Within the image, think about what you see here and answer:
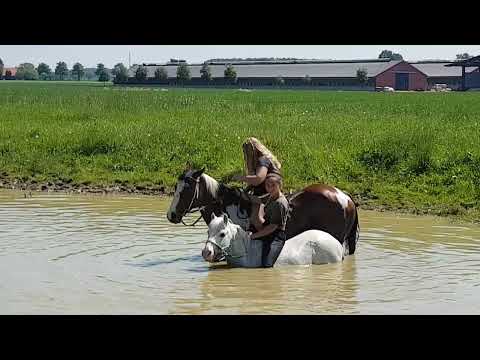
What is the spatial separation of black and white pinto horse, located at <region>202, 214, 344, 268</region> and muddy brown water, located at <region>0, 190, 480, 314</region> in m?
0.16

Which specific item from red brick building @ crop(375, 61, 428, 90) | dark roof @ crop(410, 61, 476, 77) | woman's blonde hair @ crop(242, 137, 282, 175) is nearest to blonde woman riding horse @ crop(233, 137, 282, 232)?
woman's blonde hair @ crop(242, 137, 282, 175)

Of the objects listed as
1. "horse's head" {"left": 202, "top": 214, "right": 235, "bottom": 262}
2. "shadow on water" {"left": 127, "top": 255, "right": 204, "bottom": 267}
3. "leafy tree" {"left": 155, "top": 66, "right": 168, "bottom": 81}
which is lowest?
"shadow on water" {"left": 127, "top": 255, "right": 204, "bottom": 267}

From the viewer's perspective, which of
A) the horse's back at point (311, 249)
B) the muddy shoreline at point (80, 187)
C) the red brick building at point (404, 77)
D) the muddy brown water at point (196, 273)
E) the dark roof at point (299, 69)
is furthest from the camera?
the red brick building at point (404, 77)

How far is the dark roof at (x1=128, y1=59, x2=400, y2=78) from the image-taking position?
122 metres

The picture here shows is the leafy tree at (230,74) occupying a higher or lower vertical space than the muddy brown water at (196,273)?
higher

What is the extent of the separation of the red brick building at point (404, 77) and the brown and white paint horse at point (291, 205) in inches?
4470

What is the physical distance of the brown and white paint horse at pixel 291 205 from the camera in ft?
33.8

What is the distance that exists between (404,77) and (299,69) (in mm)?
14412

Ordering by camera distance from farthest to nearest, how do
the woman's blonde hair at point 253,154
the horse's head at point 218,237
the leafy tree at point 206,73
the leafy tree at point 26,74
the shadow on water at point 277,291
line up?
the leafy tree at point 26,74, the leafy tree at point 206,73, the woman's blonde hair at point 253,154, the horse's head at point 218,237, the shadow on water at point 277,291

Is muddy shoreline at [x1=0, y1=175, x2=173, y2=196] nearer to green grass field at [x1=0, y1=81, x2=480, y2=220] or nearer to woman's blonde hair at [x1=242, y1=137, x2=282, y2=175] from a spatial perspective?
green grass field at [x1=0, y1=81, x2=480, y2=220]

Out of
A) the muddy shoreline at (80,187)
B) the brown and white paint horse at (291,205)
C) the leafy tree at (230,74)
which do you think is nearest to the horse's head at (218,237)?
the brown and white paint horse at (291,205)

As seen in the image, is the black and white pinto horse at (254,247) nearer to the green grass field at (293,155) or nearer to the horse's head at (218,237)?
the horse's head at (218,237)
